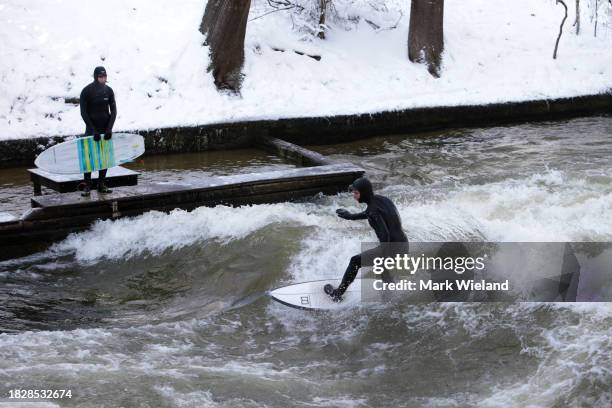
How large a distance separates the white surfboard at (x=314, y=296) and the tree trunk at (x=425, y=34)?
10357 millimetres

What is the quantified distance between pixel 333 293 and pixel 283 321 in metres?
0.62

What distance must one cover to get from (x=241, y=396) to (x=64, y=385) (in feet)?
4.87

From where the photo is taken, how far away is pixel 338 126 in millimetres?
15680

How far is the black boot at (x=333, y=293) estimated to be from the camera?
8.55 m

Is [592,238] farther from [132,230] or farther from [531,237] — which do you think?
[132,230]

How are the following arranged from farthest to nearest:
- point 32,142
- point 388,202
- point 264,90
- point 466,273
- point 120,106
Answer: point 264,90
point 120,106
point 32,142
point 466,273
point 388,202

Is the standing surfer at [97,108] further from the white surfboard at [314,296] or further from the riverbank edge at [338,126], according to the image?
the white surfboard at [314,296]

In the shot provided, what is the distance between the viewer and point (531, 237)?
1020 cm

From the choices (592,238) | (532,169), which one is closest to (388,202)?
(592,238)

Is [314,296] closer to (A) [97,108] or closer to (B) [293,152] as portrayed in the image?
(A) [97,108]

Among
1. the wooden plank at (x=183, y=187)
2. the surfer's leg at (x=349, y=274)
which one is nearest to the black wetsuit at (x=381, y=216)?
the surfer's leg at (x=349, y=274)

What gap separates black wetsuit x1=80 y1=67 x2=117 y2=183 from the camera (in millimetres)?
10289

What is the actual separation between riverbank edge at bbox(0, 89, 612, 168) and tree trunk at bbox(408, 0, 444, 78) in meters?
1.70

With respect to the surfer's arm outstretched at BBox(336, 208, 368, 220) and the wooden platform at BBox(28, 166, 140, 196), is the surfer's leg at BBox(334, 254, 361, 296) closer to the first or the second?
the surfer's arm outstretched at BBox(336, 208, 368, 220)
